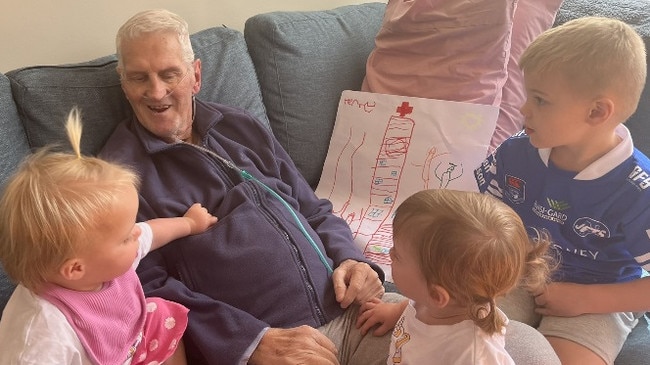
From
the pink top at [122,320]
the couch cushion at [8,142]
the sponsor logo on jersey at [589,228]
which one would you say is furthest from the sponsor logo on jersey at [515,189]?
the couch cushion at [8,142]

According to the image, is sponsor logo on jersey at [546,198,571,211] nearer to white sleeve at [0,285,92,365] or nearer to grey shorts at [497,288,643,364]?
grey shorts at [497,288,643,364]

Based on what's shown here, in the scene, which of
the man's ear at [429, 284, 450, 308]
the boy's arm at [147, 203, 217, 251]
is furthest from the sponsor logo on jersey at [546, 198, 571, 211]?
the boy's arm at [147, 203, 217, 251]

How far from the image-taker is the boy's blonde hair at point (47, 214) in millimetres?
1017

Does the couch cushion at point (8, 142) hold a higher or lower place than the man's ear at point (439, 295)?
higher

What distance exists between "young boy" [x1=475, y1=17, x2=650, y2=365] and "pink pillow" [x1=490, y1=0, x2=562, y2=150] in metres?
0.53

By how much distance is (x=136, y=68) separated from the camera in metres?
1.52

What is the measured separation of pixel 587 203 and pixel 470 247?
526 millimetres

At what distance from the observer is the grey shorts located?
56.3 inches

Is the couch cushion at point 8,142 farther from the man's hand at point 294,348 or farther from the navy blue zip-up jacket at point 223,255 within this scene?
the man's hand at point 294,348

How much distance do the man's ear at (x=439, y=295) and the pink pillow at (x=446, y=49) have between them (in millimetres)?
1035

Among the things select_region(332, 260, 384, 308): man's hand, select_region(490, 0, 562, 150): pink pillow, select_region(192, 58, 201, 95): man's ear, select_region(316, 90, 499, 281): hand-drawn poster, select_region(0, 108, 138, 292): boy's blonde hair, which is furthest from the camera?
select_region(490, 0, 562, 150): pink pillow

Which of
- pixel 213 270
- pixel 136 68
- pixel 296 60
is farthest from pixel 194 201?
pixel 296 60

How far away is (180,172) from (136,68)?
275mm

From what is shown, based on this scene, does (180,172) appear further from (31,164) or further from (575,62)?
(575,62)
